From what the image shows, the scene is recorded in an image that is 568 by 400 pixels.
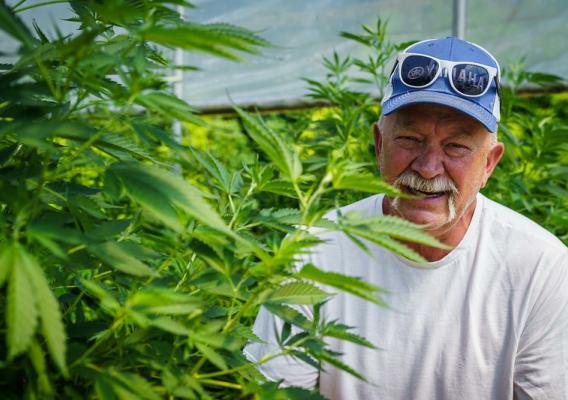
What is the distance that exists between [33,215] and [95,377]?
20 cm

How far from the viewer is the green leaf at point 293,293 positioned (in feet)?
3.34

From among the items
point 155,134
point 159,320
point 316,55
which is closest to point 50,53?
point 155,134

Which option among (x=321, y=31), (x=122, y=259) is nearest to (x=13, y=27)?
(x=122, y=259)

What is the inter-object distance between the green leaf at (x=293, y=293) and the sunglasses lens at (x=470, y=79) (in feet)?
4.01

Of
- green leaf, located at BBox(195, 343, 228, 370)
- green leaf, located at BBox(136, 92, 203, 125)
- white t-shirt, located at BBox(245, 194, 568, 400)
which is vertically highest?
green leaf, located at BBox(136, 92, 203, 125)

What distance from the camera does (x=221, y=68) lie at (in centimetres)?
654

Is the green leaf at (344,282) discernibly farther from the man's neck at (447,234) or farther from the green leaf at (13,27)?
the man's neck at (447,234)

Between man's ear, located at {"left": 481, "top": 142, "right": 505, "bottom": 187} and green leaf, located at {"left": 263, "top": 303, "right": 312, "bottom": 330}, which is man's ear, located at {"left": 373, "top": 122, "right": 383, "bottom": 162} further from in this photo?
green leaf, located at {"left": 263, "top": 303, "right": 312, "bottom": 330}

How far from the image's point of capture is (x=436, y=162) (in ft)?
6.87

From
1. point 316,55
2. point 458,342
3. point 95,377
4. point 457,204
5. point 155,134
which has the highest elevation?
point 316,55

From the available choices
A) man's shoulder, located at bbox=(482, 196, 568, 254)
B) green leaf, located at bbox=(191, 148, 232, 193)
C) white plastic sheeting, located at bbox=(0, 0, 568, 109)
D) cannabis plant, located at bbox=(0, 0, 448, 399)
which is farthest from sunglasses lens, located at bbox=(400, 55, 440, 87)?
white plastic sheeting, located at bbox=(0, 0, 568, 109)

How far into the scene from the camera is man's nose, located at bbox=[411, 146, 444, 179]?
6.83ft

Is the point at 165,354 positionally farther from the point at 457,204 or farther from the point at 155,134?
the point at 457,204

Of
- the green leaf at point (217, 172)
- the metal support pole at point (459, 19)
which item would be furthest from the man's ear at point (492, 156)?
the metal support pole at point (459, 19)
